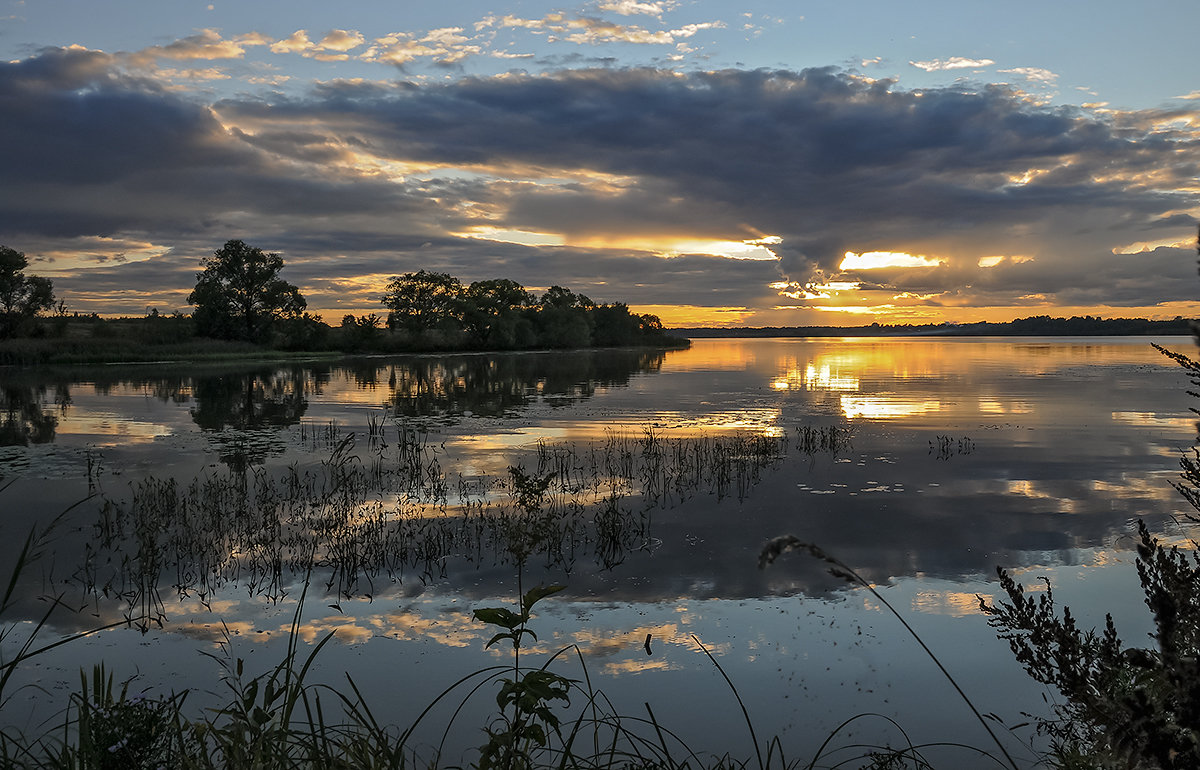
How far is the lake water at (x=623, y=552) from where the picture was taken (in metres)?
7.19

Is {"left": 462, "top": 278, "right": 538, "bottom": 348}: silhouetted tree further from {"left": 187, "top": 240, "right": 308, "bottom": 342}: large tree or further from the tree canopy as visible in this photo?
{"left": 187, "top": 240, "right": 308, "bottom": 342}: large tree

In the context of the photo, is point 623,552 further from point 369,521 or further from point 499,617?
point 499,617

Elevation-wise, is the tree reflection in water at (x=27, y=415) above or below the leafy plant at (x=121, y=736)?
below

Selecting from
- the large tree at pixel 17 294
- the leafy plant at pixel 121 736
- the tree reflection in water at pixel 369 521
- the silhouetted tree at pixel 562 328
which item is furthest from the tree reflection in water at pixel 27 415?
the silhouetted tree at pixel 562 328

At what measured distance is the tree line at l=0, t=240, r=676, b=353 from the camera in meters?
74.6

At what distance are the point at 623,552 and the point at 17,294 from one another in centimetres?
8408

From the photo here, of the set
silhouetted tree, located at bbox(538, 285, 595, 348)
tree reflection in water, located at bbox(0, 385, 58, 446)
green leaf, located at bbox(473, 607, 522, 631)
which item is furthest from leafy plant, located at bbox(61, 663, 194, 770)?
silhouetted tree, located at bbox(538, 285, 595, 348)

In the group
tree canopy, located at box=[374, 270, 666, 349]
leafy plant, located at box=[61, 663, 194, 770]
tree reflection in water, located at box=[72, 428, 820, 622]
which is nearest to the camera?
leafy plant, located at box=[61, 663, 194, 770]

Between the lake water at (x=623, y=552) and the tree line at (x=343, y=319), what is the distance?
199 ft

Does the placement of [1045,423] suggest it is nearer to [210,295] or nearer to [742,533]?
[742,533]

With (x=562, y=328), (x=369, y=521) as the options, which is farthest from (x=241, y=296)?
(x=369, y=521)

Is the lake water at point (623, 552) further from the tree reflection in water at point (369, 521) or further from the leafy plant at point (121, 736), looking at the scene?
the leafy plant at point (121, 736)

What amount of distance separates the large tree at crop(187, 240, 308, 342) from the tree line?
0.11m

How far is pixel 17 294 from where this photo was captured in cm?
7300
